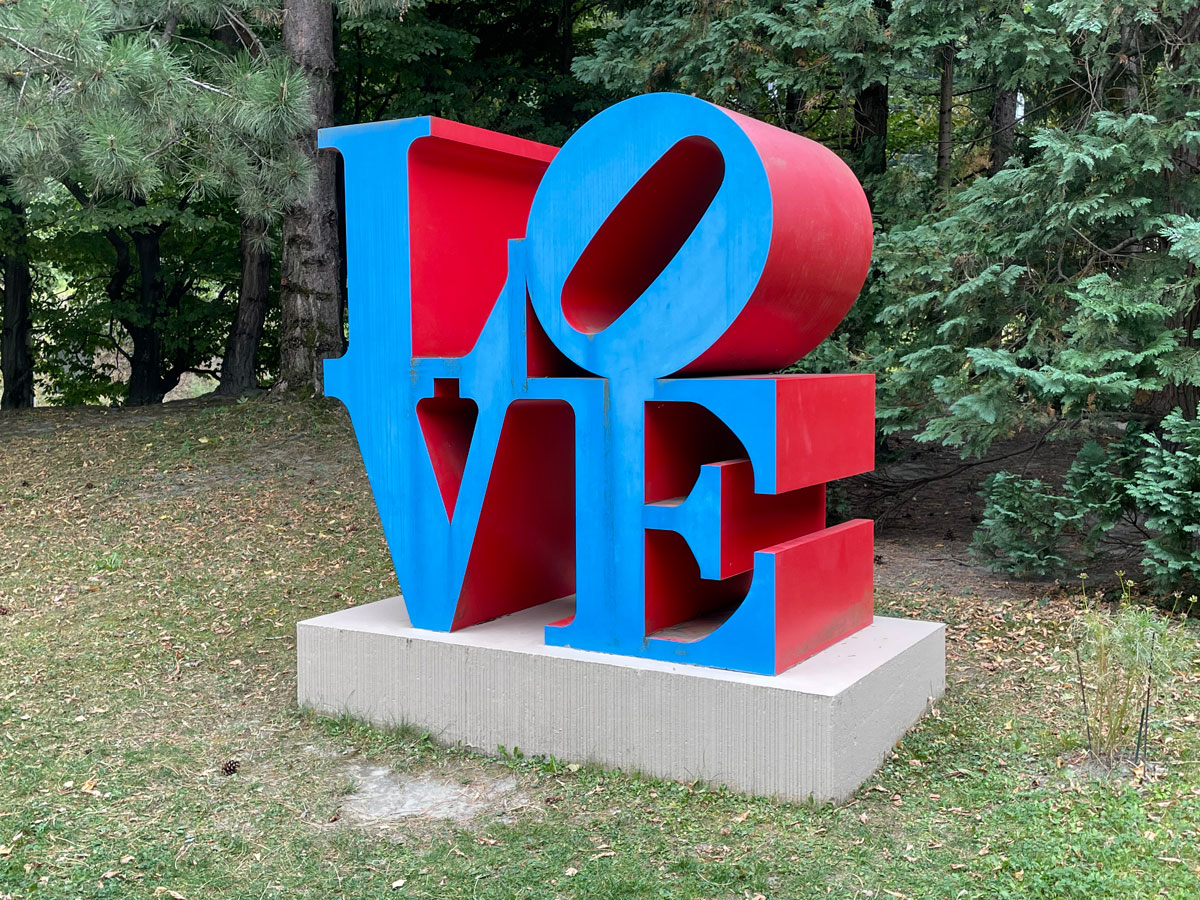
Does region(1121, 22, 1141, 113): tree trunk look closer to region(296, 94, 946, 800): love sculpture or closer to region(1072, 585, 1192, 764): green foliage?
region(296, 94, 946, 800): love sculpture

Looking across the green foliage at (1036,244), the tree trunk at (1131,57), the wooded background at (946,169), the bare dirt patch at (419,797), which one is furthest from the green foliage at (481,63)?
the bare dirt patch at (419,797)

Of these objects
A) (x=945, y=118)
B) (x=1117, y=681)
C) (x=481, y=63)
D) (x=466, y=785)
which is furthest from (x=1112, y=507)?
(x=481, y=63)

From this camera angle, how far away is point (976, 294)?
26.6 feet

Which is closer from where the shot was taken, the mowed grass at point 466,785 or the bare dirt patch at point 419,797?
the mowed grass at point 466,785

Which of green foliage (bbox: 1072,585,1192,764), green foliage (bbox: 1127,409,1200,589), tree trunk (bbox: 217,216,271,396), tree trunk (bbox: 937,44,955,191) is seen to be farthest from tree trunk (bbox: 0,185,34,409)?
green foliage (bbox: 1072,585,1192,764)

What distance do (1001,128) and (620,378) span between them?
6841 millimetres

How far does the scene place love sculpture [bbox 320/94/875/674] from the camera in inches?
186

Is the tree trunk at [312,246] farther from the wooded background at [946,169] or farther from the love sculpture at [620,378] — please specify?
the love sculpture at [620,378]

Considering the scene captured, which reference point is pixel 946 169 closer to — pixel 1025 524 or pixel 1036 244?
pixel 1036 244

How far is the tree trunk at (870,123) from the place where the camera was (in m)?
10.1

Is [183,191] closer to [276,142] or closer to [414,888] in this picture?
[276,142]

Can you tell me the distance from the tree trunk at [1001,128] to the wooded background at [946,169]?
67mm

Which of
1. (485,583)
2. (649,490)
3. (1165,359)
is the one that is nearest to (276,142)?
(485,583)

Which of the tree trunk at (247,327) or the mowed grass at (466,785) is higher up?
the tree trunk at (247,327)
